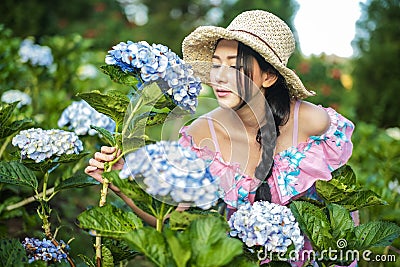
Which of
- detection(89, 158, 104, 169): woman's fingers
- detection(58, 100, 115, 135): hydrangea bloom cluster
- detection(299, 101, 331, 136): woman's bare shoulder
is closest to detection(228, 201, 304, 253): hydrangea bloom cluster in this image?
detection(89, 158, 104, 169): woman's fingers

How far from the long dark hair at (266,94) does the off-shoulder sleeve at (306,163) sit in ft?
0.15

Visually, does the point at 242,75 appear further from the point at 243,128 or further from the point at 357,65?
the point at 357,65

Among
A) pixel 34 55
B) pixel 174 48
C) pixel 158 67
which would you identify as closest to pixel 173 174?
pixel 158 67

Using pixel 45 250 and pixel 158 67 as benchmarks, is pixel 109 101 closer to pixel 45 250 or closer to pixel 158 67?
pixel 158 67

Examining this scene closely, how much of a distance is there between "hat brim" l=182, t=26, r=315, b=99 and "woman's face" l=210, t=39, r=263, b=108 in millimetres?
34

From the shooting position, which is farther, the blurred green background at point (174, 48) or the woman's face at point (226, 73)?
the blurred green background at point (174, 48)

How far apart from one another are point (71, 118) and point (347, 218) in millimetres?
1360

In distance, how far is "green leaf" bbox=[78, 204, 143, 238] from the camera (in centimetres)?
128

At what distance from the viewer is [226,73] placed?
184 cm

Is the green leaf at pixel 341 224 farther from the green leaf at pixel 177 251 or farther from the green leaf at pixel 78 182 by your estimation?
the green leaf at pixel 78 182

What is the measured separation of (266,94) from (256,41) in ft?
0.79

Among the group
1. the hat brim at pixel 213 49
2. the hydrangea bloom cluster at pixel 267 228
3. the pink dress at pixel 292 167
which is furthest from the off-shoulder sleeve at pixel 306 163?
the hydrangea bloom cluster at pixel 267 228

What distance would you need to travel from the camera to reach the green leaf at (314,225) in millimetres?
1459

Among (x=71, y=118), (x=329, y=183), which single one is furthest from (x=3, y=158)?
(x=329, y=183)
